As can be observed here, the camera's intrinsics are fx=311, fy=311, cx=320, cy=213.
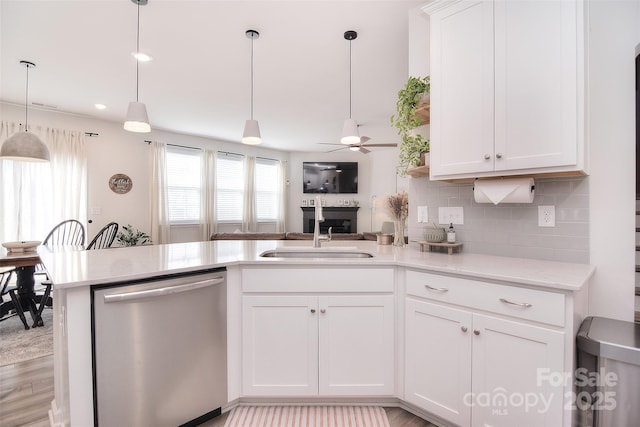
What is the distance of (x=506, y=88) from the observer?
1673 millimetres

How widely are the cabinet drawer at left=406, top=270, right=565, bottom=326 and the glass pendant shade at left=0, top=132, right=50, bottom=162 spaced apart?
13.1 feet

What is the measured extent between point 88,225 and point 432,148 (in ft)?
18.6

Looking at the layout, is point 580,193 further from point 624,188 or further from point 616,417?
point 616,417

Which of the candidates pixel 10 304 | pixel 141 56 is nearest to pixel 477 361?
pixel 141 56

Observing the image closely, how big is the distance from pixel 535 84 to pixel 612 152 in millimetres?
557

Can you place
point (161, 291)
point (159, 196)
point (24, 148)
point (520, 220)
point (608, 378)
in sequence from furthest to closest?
point (159, 196)
point (24, 148)
point (520, 220)
point (161, 291)
point (608, 378)

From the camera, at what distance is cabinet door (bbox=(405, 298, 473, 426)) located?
59.9 inches

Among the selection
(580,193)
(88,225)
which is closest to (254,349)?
(580,193)

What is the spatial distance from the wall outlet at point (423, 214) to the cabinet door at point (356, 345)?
783mm

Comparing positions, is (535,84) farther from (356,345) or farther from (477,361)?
(356,345)

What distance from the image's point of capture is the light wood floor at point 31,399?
1733 mm

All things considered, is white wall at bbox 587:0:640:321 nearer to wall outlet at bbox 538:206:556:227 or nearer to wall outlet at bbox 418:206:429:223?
wall outlet at bbox 538:206:556:227

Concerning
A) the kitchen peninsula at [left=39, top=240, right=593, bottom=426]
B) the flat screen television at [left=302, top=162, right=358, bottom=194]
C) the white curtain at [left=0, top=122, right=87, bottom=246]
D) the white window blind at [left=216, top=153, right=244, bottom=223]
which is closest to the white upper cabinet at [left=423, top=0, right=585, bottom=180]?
the kitchen peninsula at [left=39, top=240, right=593, bottom=426]

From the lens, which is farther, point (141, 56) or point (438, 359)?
point (141, 56)
